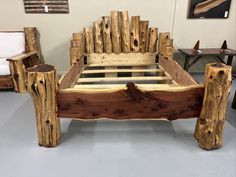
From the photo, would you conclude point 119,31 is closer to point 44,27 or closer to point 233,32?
point 44,27

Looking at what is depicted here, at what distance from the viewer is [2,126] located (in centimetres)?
199

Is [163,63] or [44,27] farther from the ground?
[44,27]

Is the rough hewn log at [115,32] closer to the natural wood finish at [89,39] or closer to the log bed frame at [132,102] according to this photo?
the natural wood finish at [89,39]

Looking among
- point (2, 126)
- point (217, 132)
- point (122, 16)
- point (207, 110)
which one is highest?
point (122, 16)

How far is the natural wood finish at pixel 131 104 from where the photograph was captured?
5.09 ft

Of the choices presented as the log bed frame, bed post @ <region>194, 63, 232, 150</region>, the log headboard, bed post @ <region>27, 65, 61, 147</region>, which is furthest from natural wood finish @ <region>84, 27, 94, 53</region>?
bed post @ <region>194, 63, 232, 150</region>

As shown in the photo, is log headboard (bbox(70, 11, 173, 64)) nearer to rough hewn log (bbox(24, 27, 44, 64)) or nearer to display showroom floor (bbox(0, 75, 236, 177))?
rough hewn log (bbox(24, 27, 44, 64))

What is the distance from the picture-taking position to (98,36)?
115 inches

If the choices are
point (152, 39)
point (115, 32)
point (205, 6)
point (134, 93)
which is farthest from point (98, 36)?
point (205, 6)

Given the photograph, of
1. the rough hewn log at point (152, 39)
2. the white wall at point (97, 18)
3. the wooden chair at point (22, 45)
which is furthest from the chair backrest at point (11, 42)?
the rough hewn log at point (152, 39)

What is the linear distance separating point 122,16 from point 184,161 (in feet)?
6.98

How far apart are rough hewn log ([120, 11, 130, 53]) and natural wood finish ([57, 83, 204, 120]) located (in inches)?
61.2

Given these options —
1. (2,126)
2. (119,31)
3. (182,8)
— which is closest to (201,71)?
(182,8)

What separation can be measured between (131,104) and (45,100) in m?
0.65
